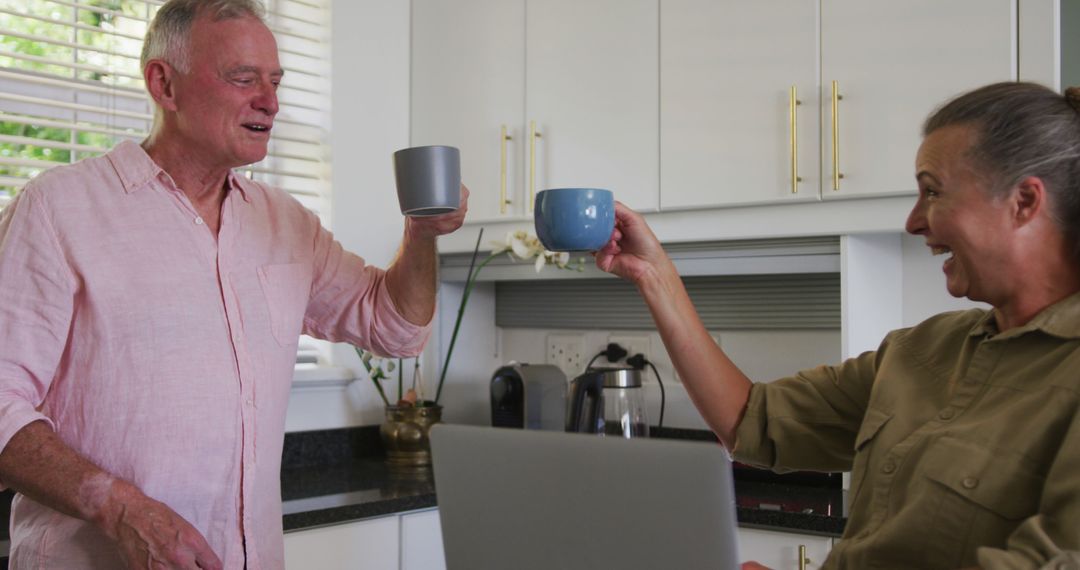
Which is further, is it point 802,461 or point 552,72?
point 552,72

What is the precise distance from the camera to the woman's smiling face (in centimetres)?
108

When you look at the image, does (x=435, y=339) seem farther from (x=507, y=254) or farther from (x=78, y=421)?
(x=78, y=421)

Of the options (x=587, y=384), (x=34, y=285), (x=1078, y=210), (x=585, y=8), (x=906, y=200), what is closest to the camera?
(x=1078, y=210)

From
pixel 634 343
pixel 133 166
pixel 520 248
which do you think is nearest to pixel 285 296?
pixel 133 166

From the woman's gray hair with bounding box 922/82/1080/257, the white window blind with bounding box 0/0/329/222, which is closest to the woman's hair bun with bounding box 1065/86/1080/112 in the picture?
the woman's gray hair with bounding box 922/82/1080/257

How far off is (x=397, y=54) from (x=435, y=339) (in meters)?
0.82

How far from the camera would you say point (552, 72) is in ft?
8.76

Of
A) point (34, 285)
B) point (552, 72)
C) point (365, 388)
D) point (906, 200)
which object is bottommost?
point (365, 388)

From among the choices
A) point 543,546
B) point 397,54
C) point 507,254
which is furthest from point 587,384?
point 543,546

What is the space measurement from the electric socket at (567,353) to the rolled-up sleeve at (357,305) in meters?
1.29

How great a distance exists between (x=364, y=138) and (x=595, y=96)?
0.70 m

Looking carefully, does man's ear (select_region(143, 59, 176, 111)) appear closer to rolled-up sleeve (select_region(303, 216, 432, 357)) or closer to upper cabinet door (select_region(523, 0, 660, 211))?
rolled-up sleeve (select_region(303, 216, 432, 357))

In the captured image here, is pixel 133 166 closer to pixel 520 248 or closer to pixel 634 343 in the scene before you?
pixel 520 248

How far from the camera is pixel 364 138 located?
289cm
